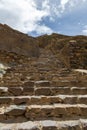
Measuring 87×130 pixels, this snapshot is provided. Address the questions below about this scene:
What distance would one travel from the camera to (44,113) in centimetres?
394

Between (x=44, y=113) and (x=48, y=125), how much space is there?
52 cm

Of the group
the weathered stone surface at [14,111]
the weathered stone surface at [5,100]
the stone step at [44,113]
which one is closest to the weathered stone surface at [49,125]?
the stone step at [44,113]

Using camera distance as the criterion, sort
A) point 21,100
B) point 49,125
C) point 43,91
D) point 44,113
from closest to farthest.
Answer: point 49,125 → point 44,113 → point 21,100 → point 43,91

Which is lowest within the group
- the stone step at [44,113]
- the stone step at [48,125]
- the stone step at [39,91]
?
the stone step at [48,125]

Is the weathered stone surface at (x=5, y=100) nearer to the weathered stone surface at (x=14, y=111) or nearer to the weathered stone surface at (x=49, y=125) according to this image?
the weathered stone surface at (x=14, y=111)

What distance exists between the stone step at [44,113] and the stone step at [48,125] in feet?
0.87

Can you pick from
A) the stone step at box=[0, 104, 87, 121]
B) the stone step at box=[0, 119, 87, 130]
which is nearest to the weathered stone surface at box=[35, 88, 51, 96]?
the stone step at box=[0, 104, 87, 121]

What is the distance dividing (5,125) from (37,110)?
2.09ft

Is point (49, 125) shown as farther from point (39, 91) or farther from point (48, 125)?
point (39, 91)

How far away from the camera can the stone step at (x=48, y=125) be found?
11.1 feet

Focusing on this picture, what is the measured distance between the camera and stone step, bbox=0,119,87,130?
3379 mm

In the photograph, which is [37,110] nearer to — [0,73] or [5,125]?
[5,125]

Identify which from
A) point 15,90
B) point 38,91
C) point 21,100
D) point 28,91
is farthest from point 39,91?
point 21,100

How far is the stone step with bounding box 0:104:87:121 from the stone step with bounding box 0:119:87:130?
0.87 feet
